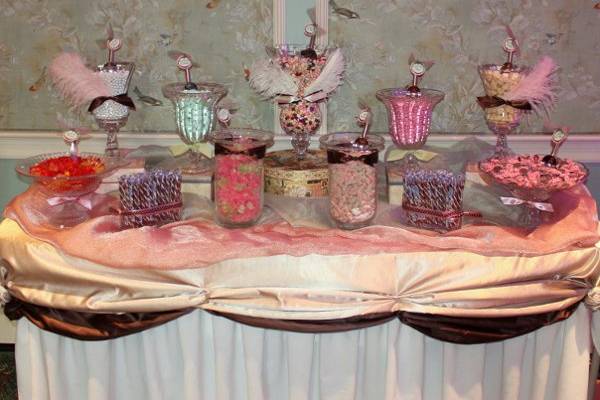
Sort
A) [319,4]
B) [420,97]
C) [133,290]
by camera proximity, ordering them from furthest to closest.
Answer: [319,4], [420,97], [133,290]

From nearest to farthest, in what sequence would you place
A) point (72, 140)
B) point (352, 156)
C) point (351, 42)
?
point (352, 156) → point (72, 140) → point (351, 42)

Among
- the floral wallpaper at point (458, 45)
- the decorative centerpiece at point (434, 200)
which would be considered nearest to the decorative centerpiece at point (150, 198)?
the decorative centerpiece at point (434, 200)

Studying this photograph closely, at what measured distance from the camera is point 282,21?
197 centimetres

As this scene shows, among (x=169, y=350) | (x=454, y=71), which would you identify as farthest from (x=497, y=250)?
(x=454, y=71)

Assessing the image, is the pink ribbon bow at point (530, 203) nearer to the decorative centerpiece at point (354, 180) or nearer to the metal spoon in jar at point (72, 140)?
the decorative centerpiece at point (354, 180)

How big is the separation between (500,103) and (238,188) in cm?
71

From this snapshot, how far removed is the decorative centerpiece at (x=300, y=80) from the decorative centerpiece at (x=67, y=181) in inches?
17.3

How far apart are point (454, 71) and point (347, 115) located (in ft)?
1.13

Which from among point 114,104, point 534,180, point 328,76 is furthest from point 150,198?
point 534,180

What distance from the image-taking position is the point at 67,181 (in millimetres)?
1464

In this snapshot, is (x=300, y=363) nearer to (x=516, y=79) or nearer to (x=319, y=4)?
(x=516, y=79)

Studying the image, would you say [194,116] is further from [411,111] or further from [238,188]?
[411,111]

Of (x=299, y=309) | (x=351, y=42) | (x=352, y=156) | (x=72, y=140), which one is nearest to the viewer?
(x=299, y=309)

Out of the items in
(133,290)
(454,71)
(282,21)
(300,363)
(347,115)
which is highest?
(282,21)
